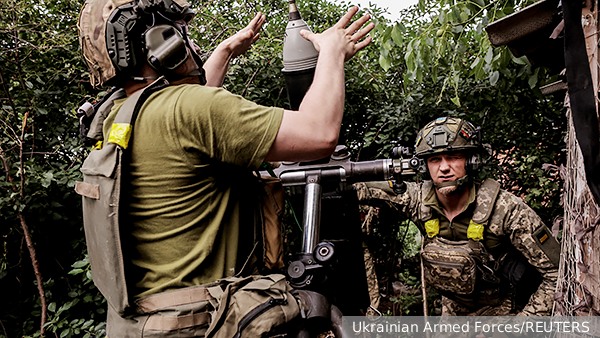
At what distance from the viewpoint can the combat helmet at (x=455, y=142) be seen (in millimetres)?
3207

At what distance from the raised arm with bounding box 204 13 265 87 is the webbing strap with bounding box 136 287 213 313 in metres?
1.07

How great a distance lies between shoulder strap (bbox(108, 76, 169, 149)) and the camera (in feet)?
4.25

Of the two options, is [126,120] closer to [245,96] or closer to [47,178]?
[47,178]

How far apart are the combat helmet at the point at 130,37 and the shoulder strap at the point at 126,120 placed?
0.15m

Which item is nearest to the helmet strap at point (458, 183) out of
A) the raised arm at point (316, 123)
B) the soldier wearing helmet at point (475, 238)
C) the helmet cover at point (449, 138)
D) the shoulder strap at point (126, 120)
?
the soldier wearing helmet at point (475, 238)

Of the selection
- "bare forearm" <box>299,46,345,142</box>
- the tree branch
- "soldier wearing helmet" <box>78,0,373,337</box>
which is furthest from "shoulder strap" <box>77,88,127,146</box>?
the tree branch

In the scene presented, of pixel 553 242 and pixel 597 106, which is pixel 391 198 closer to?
pixel 553 242

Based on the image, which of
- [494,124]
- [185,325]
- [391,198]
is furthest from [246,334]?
[494,124]

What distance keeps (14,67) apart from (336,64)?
315 centimetres

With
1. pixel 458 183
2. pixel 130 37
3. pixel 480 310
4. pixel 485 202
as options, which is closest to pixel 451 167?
pixel 458 183

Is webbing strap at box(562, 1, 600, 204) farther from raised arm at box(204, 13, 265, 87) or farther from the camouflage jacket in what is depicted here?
the camouflage jacket

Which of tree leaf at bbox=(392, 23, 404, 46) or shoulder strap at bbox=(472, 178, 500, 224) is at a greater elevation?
tree leaf at bbox=(392, 23, 404, 46)

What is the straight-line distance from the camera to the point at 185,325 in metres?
1.30

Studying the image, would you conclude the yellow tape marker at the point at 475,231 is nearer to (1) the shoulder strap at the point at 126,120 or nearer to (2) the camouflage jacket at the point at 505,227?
(2) the camouflage jacket at the point at 505,227
